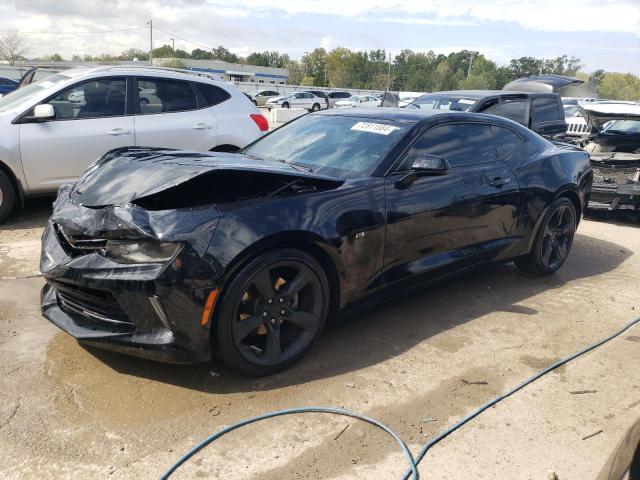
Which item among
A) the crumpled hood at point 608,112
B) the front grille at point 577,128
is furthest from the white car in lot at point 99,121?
the front grille at point 577,128

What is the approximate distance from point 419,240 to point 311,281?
0.99m

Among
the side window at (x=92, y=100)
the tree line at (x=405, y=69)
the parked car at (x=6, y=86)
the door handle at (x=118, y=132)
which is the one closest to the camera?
the side window at (x=92, y=100)

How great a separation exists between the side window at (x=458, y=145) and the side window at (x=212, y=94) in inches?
146

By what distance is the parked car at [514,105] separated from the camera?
902 centimetres

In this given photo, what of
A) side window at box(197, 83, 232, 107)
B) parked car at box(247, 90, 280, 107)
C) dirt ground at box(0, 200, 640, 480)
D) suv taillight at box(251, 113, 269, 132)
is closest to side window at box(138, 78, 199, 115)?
side window at box(197, 83, 232, 107)

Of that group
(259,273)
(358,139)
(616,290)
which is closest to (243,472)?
(259,273)

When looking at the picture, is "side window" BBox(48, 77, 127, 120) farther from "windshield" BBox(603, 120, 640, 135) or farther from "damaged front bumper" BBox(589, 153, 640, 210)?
"windshield" BBox(603, 120, 640, 135)

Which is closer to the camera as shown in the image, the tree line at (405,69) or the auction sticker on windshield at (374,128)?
the auction sticker on windshield at (374,128)

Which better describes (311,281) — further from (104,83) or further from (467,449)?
(104,83)

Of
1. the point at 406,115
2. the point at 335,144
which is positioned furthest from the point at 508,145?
the point at 335,144

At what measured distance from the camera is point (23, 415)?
2.72 m

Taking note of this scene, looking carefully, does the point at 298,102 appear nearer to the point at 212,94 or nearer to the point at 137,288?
the point at 212,94

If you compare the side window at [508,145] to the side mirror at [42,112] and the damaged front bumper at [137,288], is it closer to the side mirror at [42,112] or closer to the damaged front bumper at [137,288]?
the damaged front bumper at [137,288]

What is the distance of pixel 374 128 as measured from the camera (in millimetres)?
4125
